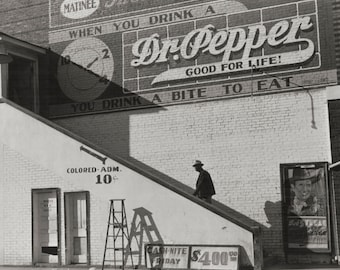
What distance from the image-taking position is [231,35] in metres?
14.0

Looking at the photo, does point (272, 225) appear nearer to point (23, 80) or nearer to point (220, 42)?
point (220, 42)

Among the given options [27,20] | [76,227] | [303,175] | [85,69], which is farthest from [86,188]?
[27,20]

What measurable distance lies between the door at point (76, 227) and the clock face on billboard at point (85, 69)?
3547 mm

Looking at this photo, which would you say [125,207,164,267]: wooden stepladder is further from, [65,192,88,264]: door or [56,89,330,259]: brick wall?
[56,89,330,259]: brick wall

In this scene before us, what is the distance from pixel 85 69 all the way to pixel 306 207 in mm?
7111

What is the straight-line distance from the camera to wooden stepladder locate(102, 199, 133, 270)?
12.1 m

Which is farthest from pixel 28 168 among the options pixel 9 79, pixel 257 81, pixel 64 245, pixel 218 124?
pixel 257 81

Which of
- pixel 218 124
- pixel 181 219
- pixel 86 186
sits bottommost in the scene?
pixel 181 219

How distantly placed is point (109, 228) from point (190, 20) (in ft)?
19.0

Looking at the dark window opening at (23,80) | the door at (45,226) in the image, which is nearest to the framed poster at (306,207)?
the door at (45,226)

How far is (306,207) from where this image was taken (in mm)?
12750

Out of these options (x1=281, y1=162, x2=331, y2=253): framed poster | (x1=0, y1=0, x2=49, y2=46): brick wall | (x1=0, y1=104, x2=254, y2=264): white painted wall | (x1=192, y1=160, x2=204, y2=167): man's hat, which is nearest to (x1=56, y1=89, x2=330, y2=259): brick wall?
(x1=281, y1=162, x2=331, y2=253): framed poster

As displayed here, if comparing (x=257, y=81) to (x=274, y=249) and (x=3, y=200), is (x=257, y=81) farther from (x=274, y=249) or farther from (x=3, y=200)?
(x=3, y=200)

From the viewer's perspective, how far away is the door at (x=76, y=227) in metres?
12.8
